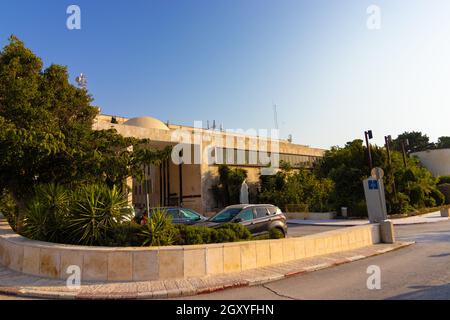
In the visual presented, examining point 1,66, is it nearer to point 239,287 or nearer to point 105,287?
point 105,287

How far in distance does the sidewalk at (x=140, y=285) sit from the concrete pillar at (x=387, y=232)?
19.9 ft

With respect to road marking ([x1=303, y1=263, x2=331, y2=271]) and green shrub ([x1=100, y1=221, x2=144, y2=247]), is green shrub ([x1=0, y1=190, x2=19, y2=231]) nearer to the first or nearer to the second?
green shrub ([x1=100, y1=221, x2=144, y2=247])

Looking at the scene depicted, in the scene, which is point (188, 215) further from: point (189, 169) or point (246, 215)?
point (189, 169)

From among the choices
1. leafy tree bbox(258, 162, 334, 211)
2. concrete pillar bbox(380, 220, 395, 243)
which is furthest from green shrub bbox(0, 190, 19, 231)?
leafy tree bbox(258, 162, 334, 211)

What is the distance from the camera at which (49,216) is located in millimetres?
10562

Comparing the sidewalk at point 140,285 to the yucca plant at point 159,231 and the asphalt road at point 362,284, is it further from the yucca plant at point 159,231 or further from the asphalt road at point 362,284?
the yucca plant at point 159,231

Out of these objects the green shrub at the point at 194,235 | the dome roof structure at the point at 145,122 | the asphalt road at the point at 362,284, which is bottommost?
the asphalt road at the point at 362,284

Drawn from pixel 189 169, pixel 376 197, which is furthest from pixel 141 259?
pixel 189 169

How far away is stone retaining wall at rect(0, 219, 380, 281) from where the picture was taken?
8.15m

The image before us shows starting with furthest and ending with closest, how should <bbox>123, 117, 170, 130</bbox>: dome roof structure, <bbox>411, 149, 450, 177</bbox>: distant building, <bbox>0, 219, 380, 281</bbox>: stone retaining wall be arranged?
<bbox>411, 149, 450, 177</bbox>: distant building < <bbox>123, 117, 170, 130</bbox>: dome roof structure < <bbox>0, 219, 380, 281</bbox>: stone retaining wall

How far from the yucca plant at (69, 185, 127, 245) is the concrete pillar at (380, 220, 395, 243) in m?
10.5

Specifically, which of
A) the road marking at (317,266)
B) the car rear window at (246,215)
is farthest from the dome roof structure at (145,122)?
the road marking at (317,266)

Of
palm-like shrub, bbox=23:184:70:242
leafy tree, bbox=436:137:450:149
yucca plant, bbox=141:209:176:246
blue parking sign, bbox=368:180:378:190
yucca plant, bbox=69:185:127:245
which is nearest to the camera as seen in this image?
yucca plant, bbox=141:209:176:246

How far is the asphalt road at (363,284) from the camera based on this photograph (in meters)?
6.61
